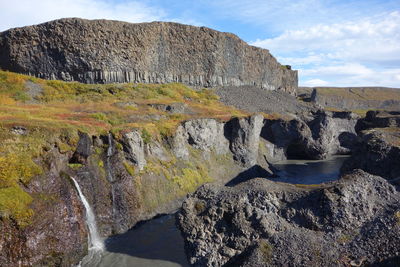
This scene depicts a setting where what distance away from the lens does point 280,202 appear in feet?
70.7

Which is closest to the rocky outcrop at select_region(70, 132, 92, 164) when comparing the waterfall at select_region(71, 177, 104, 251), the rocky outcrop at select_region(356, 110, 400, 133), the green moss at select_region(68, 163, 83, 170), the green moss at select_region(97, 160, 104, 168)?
the green moss at select_region(68, 163, 83, 170)

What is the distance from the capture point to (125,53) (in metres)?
70.5

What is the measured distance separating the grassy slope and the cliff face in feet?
29.8

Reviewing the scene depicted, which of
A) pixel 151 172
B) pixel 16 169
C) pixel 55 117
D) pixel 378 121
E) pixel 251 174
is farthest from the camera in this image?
pixel 378 121

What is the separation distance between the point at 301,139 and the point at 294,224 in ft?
157

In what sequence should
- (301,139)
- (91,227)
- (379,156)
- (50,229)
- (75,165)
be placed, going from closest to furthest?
1. (50,229)
2. (91,227)
3. (75,165)
4. (379,156)
5. (301,139)

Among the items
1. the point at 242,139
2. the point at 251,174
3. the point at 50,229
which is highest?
the point at 242,139

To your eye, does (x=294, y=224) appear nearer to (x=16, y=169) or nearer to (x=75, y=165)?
→ (x=75, y=165)

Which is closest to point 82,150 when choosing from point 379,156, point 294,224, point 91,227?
point 91,227

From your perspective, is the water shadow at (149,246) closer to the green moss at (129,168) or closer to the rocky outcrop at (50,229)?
the rocky outcrop at (50,229)

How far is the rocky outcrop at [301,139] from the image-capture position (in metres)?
64.6

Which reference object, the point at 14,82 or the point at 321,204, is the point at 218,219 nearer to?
the point at 321,204

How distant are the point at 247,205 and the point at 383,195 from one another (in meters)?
8.96

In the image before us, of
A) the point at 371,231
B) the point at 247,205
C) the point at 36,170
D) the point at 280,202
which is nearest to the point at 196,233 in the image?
the point at 247,205
